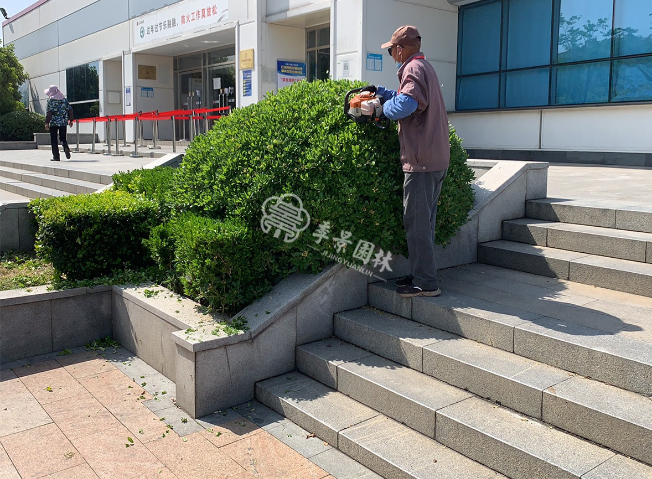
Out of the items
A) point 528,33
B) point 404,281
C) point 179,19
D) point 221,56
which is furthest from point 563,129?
point 221,56

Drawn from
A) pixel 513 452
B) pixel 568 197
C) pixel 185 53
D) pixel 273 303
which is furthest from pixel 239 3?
pixel 513 452

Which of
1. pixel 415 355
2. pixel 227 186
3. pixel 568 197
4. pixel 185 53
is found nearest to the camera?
pixel 415 355

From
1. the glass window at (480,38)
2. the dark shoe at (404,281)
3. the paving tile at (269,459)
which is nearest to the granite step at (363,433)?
the paving tile at (269,459)

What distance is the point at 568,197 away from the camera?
6559 mm

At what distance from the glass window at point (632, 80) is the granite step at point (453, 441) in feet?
33.0

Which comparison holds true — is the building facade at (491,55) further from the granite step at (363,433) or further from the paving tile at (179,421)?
the paving tile at (179,421)

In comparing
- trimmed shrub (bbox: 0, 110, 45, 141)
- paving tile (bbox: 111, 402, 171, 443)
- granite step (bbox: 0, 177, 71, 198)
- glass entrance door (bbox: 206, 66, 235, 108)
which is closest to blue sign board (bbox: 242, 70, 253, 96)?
glass entrance door (bbox: 206, 66, 235, 108)

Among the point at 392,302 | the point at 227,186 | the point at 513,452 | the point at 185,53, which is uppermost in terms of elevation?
the point at 185,53

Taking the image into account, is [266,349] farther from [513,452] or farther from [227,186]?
[513,452]

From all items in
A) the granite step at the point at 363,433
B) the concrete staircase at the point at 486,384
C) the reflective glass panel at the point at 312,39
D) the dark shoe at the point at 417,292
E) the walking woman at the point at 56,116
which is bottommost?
the granite step at the point at 363,433

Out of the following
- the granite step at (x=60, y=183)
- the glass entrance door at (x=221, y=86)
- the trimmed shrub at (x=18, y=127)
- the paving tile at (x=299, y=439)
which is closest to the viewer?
the paving tile at (x=299, y=439)

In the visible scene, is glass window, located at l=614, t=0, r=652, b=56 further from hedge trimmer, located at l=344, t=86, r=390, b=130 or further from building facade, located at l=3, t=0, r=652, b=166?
hedge trimmer, located at l=344, t=86, r=390, b=130

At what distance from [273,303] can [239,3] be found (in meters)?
14.4

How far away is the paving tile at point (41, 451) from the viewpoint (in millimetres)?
3643
